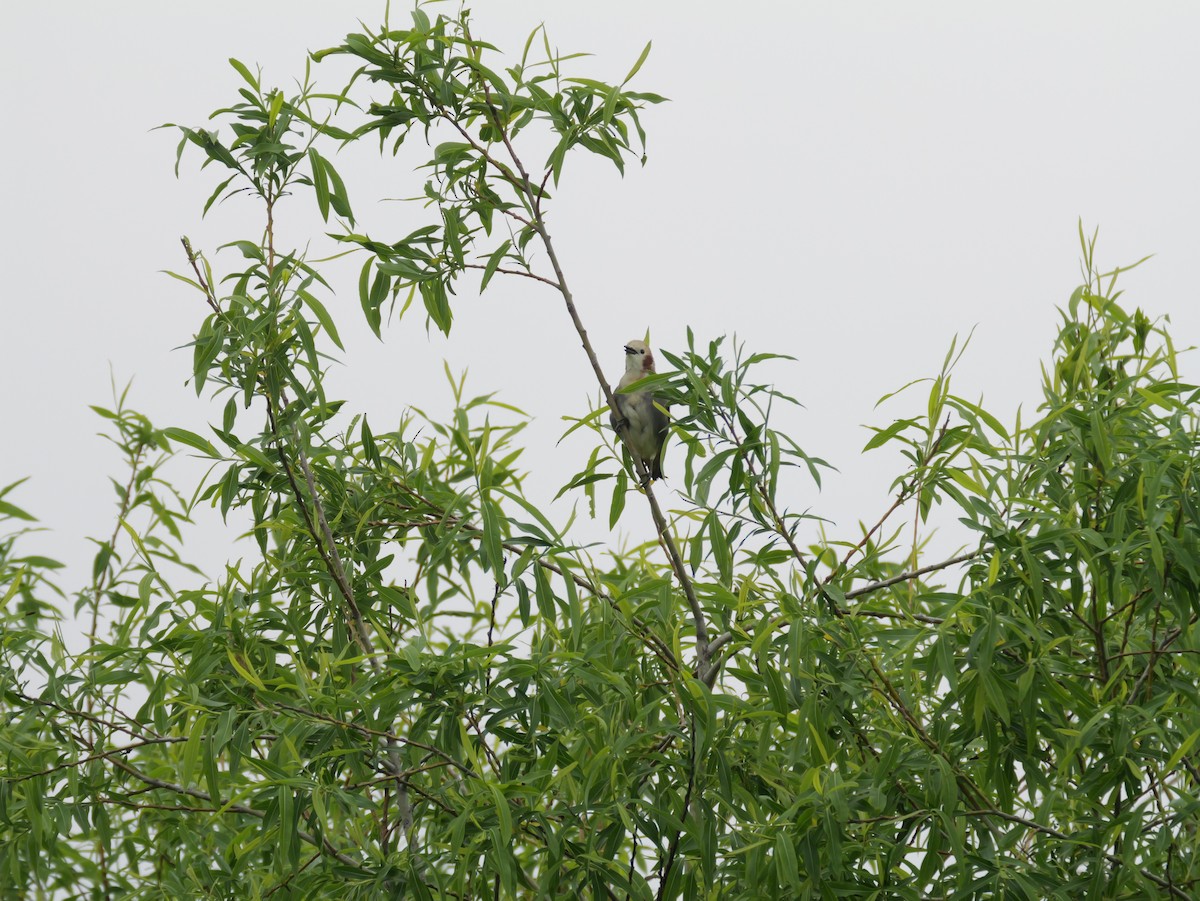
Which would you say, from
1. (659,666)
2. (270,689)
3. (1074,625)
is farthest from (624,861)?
(1074,625)

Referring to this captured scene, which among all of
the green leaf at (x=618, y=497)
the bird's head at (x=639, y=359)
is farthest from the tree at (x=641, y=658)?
the bird's head at (x=639, y=359)

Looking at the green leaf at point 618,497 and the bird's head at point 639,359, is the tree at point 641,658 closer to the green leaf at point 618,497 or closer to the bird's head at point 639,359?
the green leaf at point 618,497

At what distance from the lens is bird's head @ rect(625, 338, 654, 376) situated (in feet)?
14.7

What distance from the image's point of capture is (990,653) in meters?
1.99

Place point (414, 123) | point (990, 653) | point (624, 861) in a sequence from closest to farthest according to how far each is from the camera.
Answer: point (990, 653) → point (414, 123) → point (624, 861)

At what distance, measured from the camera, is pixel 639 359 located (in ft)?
14.8

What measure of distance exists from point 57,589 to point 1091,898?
261 centimetres

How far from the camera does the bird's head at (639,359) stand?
4.48 metres

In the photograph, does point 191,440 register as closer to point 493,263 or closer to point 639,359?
point 493,263

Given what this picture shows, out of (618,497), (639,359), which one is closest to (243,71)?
(618,497)

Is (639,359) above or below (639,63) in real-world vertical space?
above

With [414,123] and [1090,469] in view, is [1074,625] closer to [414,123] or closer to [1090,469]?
[1090,469]

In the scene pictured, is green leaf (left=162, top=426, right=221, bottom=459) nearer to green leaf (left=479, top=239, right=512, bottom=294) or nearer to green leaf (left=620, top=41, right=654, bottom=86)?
green leaf (left=479, top=239, right=512, bottom=294)

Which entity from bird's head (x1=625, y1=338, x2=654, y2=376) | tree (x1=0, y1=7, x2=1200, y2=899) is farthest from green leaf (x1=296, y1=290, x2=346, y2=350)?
bird's head (x1=625, y1=338, x2=654, y2=376)
